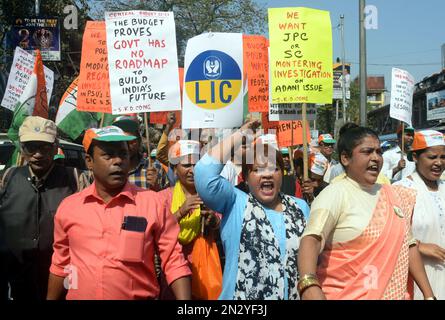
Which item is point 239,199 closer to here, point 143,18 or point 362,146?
point 362,146

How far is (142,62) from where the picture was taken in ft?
18.6

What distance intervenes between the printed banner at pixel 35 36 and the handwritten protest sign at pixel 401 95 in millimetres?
11408

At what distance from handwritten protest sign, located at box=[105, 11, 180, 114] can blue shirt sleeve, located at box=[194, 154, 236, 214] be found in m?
2.55

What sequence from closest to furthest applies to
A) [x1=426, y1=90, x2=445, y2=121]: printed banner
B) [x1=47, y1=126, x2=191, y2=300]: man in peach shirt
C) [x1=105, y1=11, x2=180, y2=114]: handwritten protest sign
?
1. [x1=47, y1=126, x2=191, y2=300]: man in peach shirt
2. [x1=105, y1=11, x2=180, y2=114]: handwritten protest sign
3. [x1=426, y1=90, x2=445, y2=121]: printed banner

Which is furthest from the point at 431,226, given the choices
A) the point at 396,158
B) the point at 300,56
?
the point at 396,158

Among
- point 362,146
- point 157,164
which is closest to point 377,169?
point 362,146

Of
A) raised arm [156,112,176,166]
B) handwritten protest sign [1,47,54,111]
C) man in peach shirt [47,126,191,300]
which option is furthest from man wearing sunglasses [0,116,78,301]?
handwritten protest sign [1,47,54,111]

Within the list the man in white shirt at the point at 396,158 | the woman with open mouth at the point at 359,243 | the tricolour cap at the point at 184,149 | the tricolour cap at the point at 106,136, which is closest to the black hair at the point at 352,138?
the woman with open mouth at the point at 359,243

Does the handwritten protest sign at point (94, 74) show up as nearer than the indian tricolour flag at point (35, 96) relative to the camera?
Yes

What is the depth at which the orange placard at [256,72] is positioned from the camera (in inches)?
271

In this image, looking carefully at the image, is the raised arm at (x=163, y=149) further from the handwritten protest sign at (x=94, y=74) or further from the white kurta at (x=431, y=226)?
the white kurta at (x=431, y=226)

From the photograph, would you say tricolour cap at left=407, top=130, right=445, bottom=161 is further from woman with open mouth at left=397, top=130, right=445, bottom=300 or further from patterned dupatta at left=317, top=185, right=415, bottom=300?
patterned dupatta at left=317, top=185, right=415, bottom=300

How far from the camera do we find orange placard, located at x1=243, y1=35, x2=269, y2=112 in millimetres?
6883

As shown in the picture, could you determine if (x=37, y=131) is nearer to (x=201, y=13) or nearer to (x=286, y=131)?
(x=286, y=131)
